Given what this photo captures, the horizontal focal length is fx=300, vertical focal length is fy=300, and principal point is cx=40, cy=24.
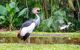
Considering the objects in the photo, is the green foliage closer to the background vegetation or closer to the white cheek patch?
the background vegetation

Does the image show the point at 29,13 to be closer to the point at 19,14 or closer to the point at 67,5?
the point at 19,14

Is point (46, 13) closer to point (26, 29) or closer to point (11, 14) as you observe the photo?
point (11, 14)

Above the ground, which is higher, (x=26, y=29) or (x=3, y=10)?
(x=26, y=29)

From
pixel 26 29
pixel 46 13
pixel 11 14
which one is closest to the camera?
pixel 26 29

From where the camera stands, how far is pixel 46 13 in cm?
1367

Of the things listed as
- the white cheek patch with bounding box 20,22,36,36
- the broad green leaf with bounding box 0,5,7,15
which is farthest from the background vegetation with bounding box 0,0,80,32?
the white cheek patch with bounding box 20,22,36,36

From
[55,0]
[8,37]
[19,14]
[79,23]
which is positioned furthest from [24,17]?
[8,37]

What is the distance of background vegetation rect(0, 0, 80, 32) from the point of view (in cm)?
1296

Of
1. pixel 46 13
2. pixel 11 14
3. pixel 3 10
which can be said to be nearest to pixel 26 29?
pixel 11 14

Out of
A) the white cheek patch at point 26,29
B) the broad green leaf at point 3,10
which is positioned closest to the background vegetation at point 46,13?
the broad green leaf at point 3,10

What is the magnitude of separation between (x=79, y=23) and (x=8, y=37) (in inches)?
211

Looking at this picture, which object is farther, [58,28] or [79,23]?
[79,23]

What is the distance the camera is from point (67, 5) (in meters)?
14.9

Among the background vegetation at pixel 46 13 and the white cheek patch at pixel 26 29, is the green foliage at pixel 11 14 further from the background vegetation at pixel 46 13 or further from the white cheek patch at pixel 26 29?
the white cheek patch at pixel 26 29
